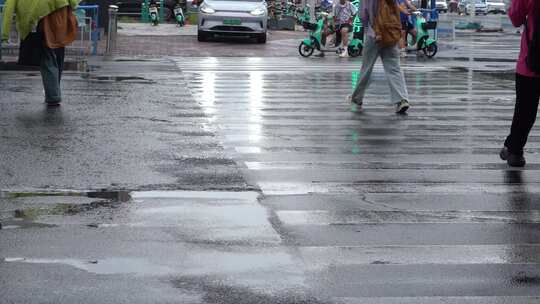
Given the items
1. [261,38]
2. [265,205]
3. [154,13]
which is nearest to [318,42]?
[261,38]

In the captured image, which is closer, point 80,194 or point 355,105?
point 80,194

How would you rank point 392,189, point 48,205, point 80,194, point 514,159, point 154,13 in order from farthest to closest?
point 154,13 → point 514,159 → point 392,189 → point 80,194 → point 48,205

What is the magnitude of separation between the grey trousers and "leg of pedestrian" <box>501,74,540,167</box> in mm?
4016

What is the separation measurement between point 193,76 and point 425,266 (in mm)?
13829

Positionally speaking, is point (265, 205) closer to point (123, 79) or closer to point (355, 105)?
point (355, 105)

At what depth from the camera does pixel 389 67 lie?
14688 mm

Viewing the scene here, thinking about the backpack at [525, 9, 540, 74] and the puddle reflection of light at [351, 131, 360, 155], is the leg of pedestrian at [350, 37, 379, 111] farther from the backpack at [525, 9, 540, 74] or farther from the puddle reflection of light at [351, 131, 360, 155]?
the backpack at [525, 9, 540, 74]

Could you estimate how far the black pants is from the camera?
10.4 metres

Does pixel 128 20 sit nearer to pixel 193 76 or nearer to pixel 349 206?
pixel 193 76

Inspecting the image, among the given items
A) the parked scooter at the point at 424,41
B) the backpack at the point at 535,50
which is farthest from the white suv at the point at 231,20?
the backpack at the point at 535,50

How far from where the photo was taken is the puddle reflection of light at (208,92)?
14883 mm

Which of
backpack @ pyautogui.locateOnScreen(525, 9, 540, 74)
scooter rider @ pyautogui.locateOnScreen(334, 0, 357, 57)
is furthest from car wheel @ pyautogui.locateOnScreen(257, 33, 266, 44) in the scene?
backpack @ pyautogui.locateOnScreen(525, 9, 540, 74)

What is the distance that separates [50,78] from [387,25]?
13.8ft

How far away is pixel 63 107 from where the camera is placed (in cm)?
1434
